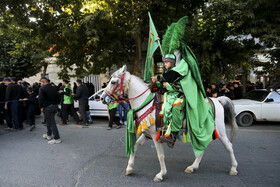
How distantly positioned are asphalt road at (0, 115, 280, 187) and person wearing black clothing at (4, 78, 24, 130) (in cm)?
92

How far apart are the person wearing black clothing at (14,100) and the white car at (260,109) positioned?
29.8 feet

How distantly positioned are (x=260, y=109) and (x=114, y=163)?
6.82 m

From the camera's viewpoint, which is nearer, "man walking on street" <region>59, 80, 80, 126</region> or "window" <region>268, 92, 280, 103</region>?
"window" <region>268, 92, 280, 103</region>

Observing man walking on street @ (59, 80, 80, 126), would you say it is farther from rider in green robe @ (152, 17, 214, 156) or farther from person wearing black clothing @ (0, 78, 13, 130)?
rider in green robe @ (152, 17, 214, 156)

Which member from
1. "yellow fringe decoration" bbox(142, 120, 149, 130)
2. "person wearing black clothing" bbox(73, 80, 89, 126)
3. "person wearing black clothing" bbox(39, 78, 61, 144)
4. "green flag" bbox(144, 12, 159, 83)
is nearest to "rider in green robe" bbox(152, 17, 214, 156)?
"green flag" bbox(144, 12, 159, 83)

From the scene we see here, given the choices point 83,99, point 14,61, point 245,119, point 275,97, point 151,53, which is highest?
point 14,61

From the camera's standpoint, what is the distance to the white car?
7.77 metres

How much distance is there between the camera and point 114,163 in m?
4.37

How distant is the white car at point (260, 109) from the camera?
25.5 ft

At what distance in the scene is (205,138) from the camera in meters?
3.40

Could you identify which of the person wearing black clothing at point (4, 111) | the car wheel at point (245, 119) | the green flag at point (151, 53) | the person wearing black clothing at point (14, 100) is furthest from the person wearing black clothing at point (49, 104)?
the car wheel at point (245, 119)

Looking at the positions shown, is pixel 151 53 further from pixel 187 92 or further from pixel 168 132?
pixel 168 132

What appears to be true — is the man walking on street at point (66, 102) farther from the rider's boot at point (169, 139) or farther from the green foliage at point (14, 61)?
the green foliage at point (14, 61)

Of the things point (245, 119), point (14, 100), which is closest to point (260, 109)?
point (245, 119)
